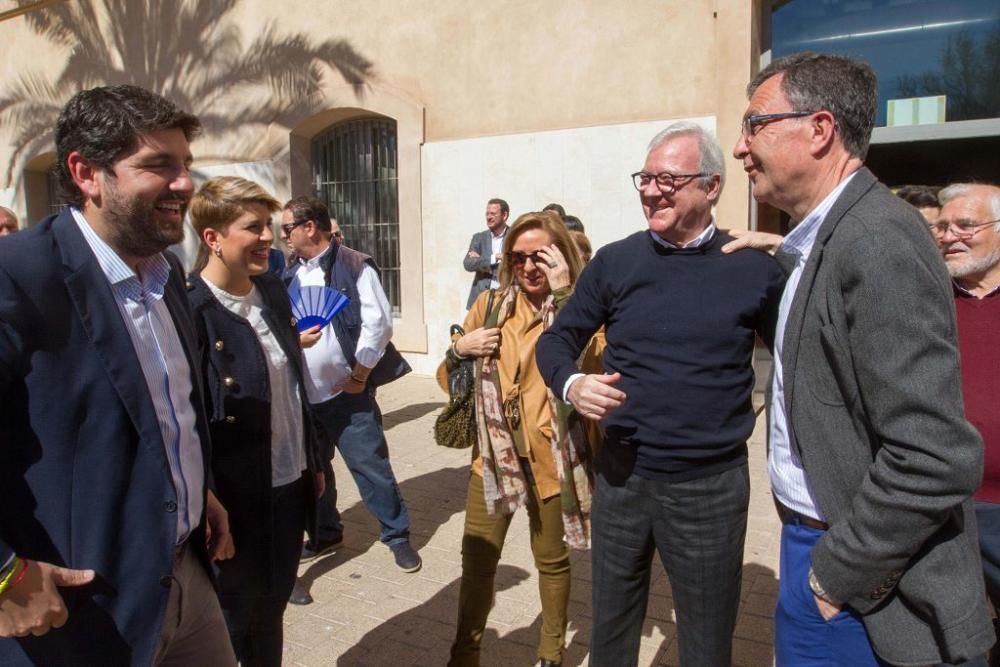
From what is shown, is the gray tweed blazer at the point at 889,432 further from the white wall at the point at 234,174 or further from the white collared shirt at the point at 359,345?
the white wall at the point at 234,174

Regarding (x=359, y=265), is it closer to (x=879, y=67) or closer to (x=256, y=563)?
(x=256, y=563)

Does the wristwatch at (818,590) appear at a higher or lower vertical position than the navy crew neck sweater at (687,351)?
lower

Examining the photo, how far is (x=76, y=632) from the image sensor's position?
5.60 ft

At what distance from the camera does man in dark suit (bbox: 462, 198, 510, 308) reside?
328 inches

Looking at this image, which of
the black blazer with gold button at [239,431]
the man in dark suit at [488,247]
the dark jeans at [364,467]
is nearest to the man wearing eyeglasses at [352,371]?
the dark jeans at [364,467]

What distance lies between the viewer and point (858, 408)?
5.41 ft

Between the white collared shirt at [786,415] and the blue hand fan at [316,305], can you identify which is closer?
the white collared shirt at [786,415]

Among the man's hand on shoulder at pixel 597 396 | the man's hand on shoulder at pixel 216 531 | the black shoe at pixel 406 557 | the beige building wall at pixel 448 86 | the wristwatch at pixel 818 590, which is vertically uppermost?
the beige building wall at pixel 448 86

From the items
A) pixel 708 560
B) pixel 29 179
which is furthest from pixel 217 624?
pixel 29 179

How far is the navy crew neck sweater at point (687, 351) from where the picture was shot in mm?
2393

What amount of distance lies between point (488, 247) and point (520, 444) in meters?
5.59

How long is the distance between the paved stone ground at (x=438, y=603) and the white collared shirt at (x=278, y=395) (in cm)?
112

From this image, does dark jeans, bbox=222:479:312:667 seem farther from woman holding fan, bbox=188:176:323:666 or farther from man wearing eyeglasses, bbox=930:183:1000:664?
man wearing eyeglasses, bbox=930:183:1000:664

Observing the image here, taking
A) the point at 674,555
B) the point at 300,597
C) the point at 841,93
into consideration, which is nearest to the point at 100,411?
the point at 674,555
